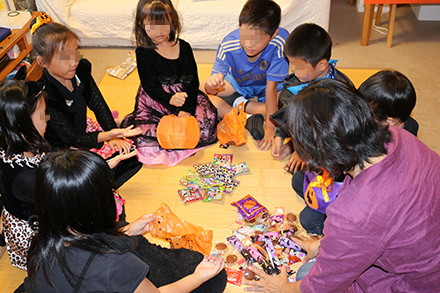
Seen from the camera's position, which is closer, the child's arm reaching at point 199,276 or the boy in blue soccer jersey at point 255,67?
the child's arm reaching at point 199,276

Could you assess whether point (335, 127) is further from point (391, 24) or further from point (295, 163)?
point (391, 24)

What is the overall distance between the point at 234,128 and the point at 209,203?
0.47 meters

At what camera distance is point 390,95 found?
158 cm

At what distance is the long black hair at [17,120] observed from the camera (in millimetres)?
1397

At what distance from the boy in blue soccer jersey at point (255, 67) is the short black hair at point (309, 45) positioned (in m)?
0.20

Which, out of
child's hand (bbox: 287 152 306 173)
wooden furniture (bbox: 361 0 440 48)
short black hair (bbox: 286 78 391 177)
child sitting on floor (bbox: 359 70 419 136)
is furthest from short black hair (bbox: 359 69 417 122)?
wooden furniture (bbox: 361 0 440 48)

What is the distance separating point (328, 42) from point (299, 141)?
957 mm

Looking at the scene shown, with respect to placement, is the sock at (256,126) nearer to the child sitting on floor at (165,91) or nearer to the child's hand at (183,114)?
the child sitting on floor at (165,91)

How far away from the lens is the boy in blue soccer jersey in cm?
196

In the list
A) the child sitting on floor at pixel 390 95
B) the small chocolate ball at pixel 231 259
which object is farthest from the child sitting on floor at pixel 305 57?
the small chocolate ball at pixel 231 259

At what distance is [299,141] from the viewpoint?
3.47ft

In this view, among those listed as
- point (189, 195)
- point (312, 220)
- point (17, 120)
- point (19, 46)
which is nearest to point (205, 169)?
point (189, 195)

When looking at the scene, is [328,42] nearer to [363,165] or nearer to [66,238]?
[363,165]

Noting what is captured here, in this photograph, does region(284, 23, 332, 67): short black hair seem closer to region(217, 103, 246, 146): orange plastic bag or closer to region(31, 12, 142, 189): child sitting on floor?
region(217, 103, 246, 146): orange plastic bag
